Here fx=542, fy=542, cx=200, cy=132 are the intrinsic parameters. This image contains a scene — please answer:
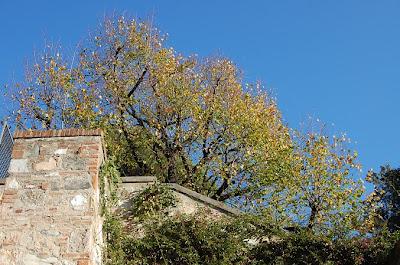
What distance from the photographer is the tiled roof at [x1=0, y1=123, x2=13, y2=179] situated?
9734 millimetres

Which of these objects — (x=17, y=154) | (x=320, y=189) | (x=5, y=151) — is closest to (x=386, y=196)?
(x=320, y=189)

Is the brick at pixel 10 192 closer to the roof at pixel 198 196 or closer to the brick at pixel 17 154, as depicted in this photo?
the brick at pixel 17 154

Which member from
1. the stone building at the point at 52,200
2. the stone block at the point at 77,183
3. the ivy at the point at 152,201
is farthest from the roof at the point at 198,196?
the stone block at the point at 77,183

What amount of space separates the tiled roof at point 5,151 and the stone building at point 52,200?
31.9 inches

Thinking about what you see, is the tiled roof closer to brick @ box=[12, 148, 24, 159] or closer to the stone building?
the stone building

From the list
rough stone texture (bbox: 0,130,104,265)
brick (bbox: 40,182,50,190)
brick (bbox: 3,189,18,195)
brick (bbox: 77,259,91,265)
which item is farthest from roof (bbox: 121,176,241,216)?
brick (bbox: 77,259,91,265)

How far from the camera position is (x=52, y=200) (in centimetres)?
807

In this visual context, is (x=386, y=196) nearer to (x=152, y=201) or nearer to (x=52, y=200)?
(x=152, y=201)

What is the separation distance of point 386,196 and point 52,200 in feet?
60.0

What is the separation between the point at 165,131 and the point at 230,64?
4560mm

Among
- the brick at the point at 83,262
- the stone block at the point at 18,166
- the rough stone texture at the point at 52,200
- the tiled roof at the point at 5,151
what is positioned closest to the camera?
the brick at the point at 83,262

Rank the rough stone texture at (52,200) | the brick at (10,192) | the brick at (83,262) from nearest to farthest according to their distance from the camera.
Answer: the brick at (83,262) < the rough stone texture at (52,200) < the brick at (10,192)

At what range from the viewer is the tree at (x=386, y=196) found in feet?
60.5

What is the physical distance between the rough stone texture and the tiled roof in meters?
1.03
